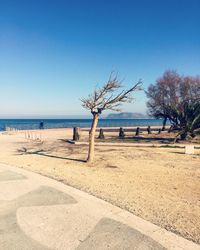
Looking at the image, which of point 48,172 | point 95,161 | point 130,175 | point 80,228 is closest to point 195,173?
point 130,175

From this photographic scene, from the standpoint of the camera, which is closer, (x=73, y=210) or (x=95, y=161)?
(x=73, y=210)

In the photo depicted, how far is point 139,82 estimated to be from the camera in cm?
1323

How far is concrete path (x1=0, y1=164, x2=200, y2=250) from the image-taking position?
460 centimetres

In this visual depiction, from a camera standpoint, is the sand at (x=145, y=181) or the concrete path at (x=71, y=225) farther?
the sand at (x=145, y=181)

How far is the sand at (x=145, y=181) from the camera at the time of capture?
19.4 feet

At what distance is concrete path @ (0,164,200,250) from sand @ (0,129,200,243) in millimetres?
423

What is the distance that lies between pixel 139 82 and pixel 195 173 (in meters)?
5.40

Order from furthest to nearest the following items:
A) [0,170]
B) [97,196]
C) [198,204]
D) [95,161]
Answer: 1. [95,161]
2. [0,170]
3. [97,196]
4. [198,204]

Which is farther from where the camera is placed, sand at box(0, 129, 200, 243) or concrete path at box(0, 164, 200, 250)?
sand at box(0, 129, 200, 243)

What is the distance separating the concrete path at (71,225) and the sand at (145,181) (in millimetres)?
423

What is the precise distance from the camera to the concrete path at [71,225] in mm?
4598

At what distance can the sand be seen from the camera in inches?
232

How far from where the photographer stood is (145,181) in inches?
353

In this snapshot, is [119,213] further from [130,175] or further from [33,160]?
[33,160]
